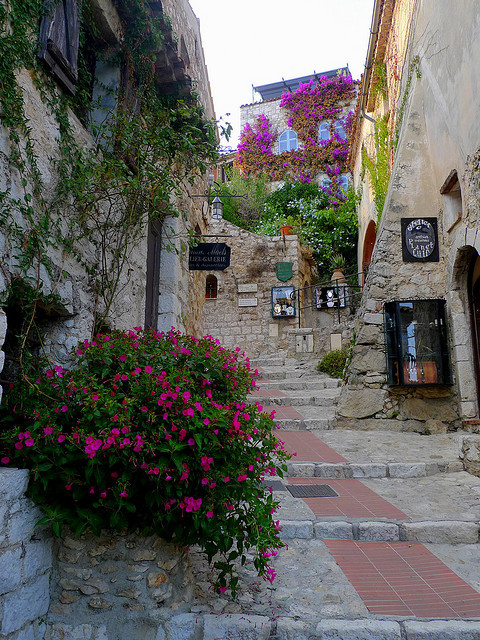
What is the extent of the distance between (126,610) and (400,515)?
2218mm

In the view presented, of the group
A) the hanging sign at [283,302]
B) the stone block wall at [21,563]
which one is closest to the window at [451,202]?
the stone block wall at [21,563]

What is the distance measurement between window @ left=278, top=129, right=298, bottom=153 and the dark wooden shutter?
19542 mm

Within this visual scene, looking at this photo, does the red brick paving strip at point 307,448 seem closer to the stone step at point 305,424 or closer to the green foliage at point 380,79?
the stone step at point 305,424

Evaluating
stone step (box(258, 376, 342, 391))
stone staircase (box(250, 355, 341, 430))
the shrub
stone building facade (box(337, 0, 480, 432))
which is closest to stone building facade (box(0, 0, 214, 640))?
stone staircase (box(250, 355, 341, 430))

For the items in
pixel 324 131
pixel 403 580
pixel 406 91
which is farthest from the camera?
pixel 324 131

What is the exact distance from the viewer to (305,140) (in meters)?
21.6

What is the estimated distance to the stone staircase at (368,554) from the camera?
7.50 ft

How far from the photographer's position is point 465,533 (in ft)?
10.8

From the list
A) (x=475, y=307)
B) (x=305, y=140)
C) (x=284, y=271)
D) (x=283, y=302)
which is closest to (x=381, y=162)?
(x=475, y=307)

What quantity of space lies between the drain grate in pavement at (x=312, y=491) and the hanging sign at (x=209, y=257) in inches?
132

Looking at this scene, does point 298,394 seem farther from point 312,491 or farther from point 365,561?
point 365,561

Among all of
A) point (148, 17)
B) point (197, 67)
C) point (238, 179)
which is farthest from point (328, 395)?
point (238, 179)

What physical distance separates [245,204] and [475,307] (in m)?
13.8

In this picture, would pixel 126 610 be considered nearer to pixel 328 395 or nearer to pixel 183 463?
pixel 183 463
